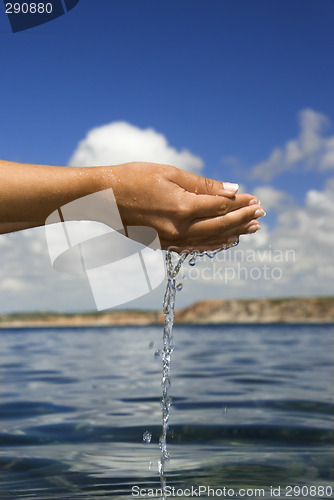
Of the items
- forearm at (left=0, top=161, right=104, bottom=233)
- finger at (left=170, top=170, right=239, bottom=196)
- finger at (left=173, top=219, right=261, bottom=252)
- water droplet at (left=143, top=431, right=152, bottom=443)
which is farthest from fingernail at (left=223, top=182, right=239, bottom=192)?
water droplet at (left=143, top=431, right=152, bottom=443)

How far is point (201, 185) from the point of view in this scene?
8.31 ft

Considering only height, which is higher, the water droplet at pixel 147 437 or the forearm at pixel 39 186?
the forearm at pixel 39 186

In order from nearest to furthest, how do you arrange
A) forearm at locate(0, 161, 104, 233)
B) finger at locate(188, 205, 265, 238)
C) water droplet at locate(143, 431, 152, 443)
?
forearm at locate(0, 161, 104, 233), finger at locate(188, 205, 265, 238), water droplet at locate(143, 431, 152, 443)

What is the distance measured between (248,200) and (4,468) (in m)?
3.12

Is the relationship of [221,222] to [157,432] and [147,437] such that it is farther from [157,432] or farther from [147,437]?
[157,432]

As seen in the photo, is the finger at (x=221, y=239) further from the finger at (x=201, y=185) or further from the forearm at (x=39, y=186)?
the forearm at (x=39, y=186)

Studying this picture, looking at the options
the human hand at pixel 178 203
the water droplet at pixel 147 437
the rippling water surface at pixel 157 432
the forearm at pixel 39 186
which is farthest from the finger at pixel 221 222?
the water droplet at pixel 147 437

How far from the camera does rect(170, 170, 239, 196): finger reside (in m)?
2.48

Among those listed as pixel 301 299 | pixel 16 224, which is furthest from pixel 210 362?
pixel 301 299

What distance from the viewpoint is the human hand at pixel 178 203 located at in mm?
2457

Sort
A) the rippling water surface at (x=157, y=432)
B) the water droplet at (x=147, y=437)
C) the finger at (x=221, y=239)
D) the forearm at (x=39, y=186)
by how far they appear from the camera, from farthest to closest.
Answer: the water droplet at (x=147, y=437) < the rippling water surface at (x=157, y=432) < the finger at (x=221, y=239) < the forearm at (x=39, y=186)

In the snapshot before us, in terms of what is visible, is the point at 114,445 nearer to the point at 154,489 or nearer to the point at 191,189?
the point at 154,489

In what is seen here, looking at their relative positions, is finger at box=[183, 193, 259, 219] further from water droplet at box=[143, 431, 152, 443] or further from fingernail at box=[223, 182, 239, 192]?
water droplet at box=[143, 431, 152, 443]

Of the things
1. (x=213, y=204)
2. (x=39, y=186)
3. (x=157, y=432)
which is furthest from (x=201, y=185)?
(x=157, y=432)
